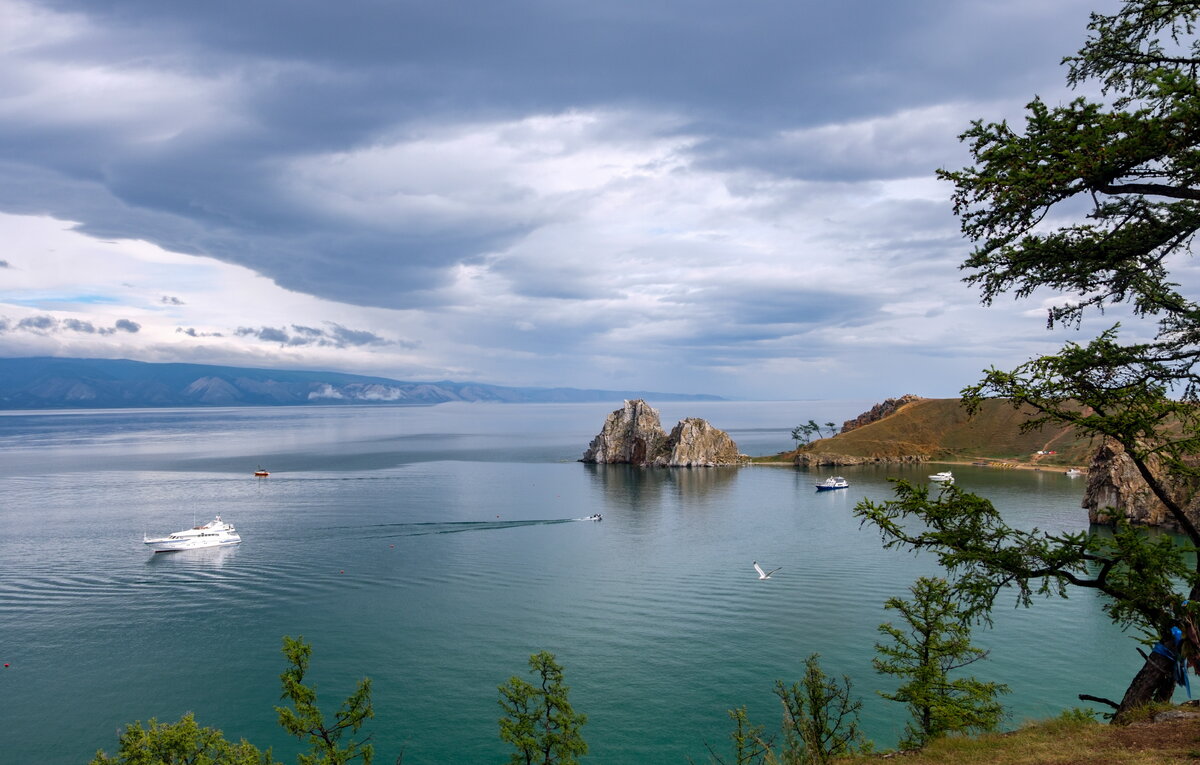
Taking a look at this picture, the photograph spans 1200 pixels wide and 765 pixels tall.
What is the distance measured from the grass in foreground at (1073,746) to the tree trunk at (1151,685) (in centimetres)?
83

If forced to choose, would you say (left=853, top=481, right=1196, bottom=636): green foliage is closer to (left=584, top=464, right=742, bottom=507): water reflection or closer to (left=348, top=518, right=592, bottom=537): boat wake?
(left=348, top=518, right=592, bottom=537): boat wake

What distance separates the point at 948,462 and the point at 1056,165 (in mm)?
206038

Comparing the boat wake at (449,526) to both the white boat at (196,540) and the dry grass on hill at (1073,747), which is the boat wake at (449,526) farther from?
the dry grass on hill at (1073,747)

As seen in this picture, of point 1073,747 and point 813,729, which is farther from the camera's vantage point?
point 813,729

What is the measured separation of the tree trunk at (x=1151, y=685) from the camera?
698 inches

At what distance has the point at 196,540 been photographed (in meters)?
88.0

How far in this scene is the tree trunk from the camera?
17.7 metres

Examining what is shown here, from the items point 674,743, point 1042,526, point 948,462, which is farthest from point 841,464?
point 674,743

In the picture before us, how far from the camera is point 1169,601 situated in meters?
15.8

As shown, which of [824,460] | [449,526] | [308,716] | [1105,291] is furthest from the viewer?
[824,460]

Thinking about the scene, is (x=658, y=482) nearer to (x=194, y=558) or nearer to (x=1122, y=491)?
(x=1122, y=491)

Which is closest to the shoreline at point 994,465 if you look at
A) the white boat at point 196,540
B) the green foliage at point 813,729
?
the white boat at point 196,540

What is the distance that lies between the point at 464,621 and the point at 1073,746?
1910 inches

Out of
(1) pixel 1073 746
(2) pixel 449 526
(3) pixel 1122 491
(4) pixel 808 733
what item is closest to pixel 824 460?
(3) pixel 1122 491
